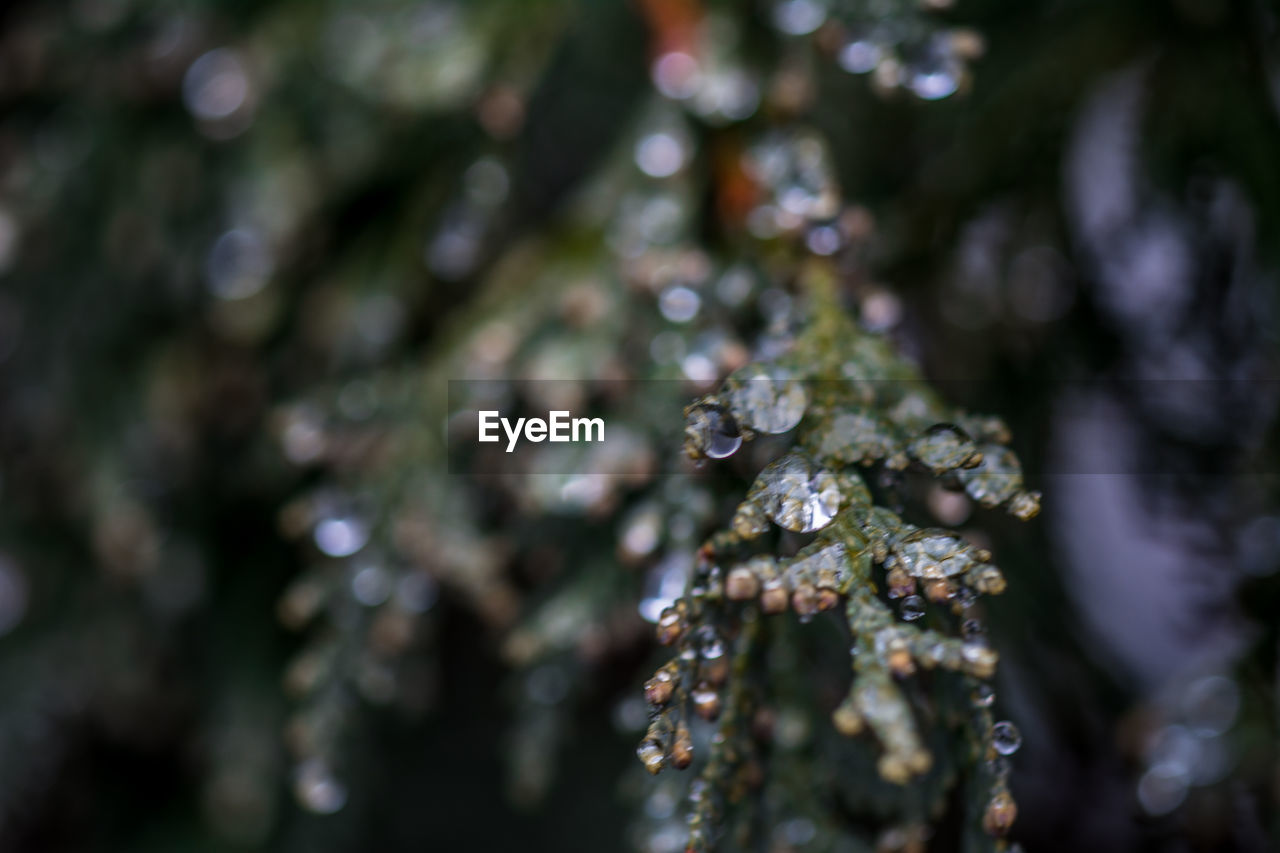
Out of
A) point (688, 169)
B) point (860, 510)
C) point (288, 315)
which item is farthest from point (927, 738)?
point (288, 315)

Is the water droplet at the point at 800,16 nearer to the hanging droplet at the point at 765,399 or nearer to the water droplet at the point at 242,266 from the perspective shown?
the hanging droplet at the point at 765,399

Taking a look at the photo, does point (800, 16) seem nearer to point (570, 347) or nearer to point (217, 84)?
point (570, 347)

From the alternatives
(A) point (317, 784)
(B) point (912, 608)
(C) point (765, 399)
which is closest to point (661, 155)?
(C) point (765, 399)

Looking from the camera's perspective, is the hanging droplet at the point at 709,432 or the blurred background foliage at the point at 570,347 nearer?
the hanging droplet at the point at 709,432

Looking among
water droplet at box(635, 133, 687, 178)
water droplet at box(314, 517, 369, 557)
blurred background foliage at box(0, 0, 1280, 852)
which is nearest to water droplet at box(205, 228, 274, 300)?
blurred background foliage at box(0, 0, 1280, 852)

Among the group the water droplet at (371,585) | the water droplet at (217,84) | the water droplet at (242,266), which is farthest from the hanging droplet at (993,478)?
the water droplet at (217,84)

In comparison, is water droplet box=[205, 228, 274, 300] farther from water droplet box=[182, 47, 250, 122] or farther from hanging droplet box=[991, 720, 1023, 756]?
hanging droplet box=[991, 720, 1023, 756]
